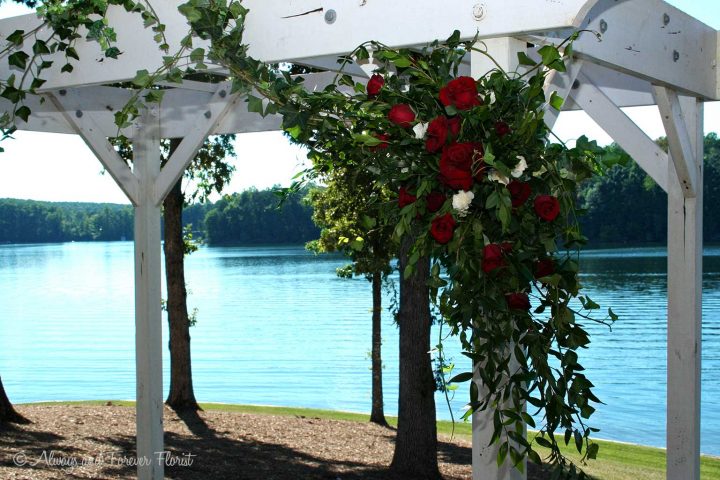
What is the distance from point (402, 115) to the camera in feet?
6.84

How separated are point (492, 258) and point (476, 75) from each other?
63 cm

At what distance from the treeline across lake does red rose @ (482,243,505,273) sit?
24402 mm

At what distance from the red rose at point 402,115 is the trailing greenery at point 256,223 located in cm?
3782

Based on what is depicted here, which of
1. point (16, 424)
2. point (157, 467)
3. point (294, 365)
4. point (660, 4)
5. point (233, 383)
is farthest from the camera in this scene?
point (294, 365)

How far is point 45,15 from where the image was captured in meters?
3.16

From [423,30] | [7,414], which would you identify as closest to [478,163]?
[423,30]

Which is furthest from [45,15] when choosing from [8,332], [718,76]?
[8,332]

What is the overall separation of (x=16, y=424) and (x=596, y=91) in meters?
5.38

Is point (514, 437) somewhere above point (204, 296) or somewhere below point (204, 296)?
above

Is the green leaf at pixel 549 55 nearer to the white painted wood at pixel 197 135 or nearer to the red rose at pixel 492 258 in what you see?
the red rose at pixel 492 258

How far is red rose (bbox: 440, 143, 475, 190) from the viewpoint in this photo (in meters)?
1.96

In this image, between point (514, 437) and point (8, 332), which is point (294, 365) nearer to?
point (8, 332)

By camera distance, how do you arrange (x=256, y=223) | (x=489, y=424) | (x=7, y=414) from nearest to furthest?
1. (x=489, y=424)
2. (x=7, y=414)
3. (x=256, y=223)

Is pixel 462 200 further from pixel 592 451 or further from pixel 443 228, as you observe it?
pixel 592 451
